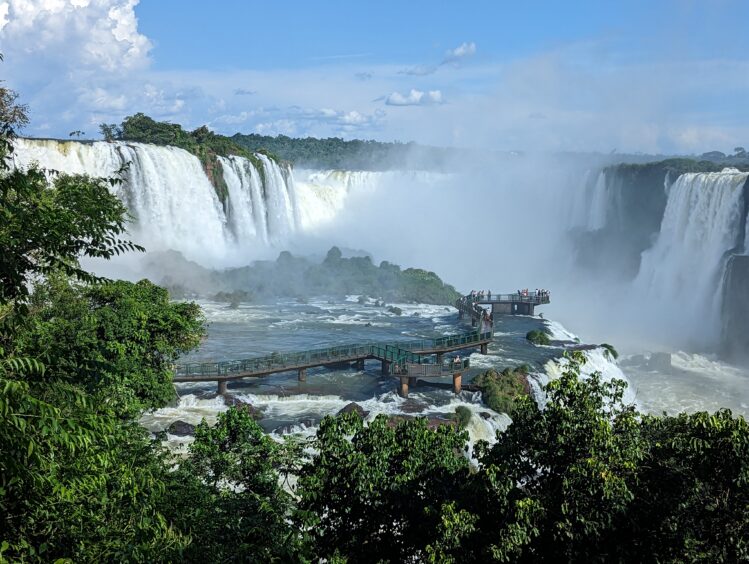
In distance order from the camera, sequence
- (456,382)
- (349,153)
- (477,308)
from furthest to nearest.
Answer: (349,153) → (477,308) → (456,382)

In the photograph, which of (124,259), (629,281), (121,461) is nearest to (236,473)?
(121,461)

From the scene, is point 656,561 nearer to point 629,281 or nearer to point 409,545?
point 409,545

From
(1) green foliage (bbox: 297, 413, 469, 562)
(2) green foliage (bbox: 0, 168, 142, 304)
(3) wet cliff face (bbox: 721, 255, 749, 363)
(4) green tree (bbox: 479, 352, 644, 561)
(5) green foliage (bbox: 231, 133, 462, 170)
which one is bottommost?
(3) wet cliff face (bbox: 721, 255, 749, 363)

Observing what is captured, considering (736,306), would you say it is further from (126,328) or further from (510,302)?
(126,328)

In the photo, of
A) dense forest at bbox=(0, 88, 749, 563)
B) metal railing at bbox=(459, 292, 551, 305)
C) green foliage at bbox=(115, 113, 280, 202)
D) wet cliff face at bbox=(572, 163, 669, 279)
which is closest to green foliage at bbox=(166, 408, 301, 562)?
dense forest at bbox=(0, 88, 749, 563)

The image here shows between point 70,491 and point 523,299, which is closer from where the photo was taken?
point 70,491

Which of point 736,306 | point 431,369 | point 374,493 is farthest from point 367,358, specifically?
point 736,306

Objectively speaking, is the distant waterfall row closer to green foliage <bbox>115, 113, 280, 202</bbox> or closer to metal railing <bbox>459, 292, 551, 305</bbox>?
metal railing <bbox>459, 292, 551, 305</bbox>

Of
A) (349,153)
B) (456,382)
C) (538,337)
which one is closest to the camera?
(456,382)
